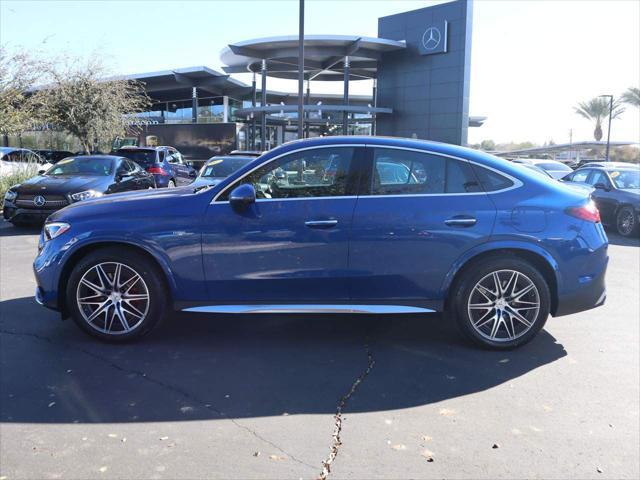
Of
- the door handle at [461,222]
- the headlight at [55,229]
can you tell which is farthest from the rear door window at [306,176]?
the headlight at [55,229]

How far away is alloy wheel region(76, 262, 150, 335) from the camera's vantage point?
14.6ft

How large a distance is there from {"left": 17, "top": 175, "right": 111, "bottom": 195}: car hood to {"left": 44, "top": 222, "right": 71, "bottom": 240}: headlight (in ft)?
20.0

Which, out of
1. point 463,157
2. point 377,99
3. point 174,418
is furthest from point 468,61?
point 174,418

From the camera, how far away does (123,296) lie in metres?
4.49

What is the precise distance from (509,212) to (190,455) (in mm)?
3010

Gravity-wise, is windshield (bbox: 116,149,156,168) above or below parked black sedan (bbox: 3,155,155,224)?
above

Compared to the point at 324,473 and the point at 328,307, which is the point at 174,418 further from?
the point at 328,307

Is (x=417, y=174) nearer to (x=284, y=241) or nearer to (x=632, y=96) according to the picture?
(x=284, y=241)

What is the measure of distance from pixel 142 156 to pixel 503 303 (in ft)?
46.5

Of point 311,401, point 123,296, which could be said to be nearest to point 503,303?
point 311,401

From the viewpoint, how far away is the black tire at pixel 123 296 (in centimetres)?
442

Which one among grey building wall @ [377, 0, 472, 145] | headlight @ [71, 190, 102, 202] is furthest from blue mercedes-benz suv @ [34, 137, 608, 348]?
grey building wall @ [377, 0, 472, 145]

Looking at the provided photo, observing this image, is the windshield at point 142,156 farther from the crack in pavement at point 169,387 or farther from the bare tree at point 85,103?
the crack in pavement at point 169,387

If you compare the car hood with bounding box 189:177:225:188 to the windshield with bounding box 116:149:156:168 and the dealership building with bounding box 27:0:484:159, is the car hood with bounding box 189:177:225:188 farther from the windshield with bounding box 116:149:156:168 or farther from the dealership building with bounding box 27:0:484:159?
the dealership building with bounding box 27:0:484:159
